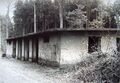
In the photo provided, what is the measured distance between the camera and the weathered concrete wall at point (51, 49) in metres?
18.1

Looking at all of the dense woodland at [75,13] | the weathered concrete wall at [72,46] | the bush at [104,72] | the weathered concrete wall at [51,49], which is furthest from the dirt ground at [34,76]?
the dense woodland at [75,13]

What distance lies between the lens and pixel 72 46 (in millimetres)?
17844

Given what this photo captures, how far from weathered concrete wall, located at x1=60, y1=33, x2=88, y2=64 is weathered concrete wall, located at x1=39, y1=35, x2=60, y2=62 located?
0.49 meters

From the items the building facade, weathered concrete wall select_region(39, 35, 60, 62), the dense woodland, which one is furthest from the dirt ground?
the dense woodland

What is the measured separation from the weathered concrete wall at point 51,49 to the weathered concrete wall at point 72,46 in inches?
19.4

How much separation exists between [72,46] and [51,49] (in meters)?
2.23

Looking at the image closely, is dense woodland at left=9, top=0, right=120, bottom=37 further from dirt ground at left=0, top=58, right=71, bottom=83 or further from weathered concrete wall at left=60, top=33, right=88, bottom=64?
dirt ground at left=0, top=58, right=71, bottom=83

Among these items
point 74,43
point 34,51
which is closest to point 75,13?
point 34,51

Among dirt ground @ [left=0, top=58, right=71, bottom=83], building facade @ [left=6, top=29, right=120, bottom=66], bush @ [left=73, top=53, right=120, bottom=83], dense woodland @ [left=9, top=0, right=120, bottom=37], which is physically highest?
dense woodland @ [left=9, top=0, right=120, bottom=37]

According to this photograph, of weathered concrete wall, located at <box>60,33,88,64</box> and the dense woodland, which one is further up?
the dense woodland

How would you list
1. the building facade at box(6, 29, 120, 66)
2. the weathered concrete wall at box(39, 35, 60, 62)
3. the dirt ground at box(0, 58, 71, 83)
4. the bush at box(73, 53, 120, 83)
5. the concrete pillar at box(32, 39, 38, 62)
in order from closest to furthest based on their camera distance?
1. the bush at box(73, 53, 120, 83)
2. the dirt ground at box(0, 58, 71, 83)
3. the building facade at box(6, 29, 120, 66)
4. the weathered concrete wall at box(39, 35, 60, 62)
5. the concrete pillar at box(32, 39, 38, 62)

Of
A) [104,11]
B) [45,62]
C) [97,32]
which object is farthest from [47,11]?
[97,32]

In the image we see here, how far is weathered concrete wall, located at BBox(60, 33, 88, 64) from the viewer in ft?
57.8

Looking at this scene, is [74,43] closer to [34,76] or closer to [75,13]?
[34,76]
